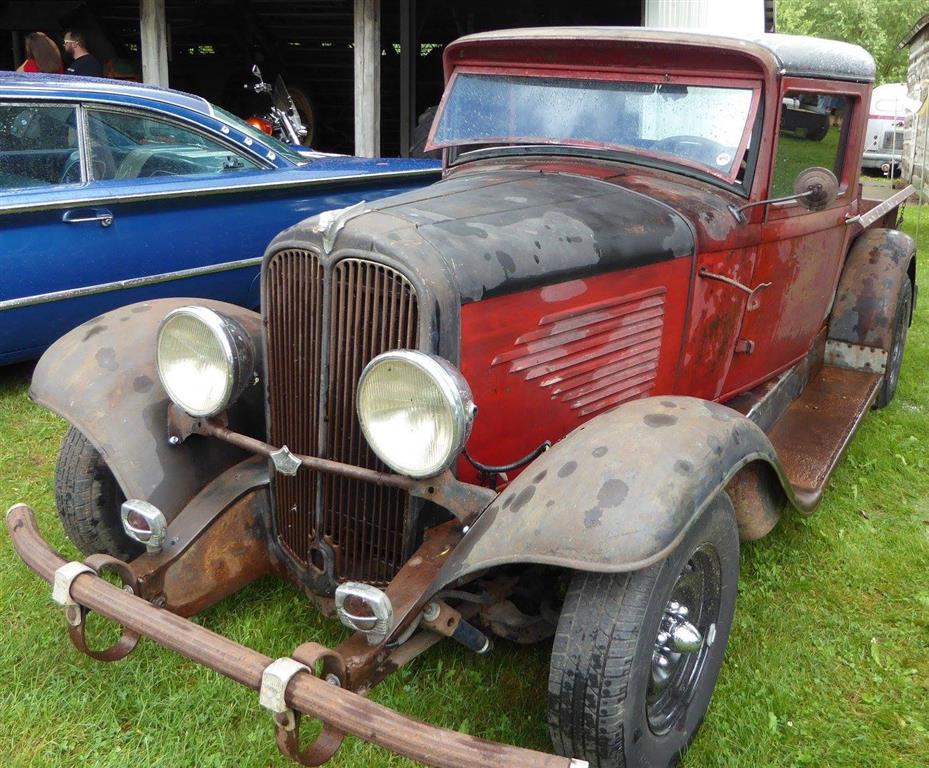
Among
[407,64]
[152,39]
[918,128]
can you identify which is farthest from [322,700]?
[918,128]

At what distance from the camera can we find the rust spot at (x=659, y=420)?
85.4 inches

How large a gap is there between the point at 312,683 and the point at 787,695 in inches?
58.2

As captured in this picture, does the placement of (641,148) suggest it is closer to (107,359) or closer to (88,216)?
(107,359)

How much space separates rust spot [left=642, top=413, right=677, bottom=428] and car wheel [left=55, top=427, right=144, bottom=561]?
1.77m

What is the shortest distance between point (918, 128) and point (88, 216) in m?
9.38

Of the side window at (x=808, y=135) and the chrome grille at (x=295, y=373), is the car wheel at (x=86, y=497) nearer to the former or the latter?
the chrome grille at (x=295, y=373)

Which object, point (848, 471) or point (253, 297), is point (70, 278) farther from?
point (848, 471)

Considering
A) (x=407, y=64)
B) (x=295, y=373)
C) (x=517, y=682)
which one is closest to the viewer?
(x=295, y=373)

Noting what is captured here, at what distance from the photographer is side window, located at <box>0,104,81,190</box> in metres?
4.46

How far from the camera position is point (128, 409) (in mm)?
2701

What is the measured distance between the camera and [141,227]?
15.5 ft

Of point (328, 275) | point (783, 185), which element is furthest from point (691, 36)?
point (328, 275)

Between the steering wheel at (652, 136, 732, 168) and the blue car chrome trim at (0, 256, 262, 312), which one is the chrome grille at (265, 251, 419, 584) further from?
the blue car chrome trim at (0, 256, 262, 312)

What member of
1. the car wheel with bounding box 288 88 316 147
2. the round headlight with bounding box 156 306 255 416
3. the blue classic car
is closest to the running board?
the round headlight with bounding box 156 306 255 416
